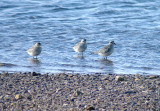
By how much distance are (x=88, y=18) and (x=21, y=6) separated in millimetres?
5616

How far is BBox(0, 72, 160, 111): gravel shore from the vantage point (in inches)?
314

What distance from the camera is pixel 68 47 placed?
630 inches

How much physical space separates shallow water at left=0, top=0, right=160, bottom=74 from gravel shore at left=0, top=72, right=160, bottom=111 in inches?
76.1

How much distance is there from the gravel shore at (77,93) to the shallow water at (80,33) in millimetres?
1933

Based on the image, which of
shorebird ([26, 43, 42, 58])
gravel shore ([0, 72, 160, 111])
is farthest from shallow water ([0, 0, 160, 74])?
gravel shore ([0, 72, 160, 111])

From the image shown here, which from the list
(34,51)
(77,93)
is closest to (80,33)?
(34,51)

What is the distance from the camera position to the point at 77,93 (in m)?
8.79

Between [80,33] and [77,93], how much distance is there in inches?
394

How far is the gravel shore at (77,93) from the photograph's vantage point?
7.98 m

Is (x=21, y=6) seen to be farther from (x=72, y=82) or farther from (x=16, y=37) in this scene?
(x=72, y=82)

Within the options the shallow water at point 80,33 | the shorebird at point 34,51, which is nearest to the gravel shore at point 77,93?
the shallow water at point 80,33

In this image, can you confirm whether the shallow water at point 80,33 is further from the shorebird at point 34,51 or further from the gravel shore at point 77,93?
A: the gravel shore at point 77,93

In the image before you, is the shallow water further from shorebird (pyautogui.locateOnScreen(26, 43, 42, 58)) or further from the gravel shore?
the gravel shore

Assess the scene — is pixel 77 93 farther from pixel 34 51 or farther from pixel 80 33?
Answer: pixel 80 33
